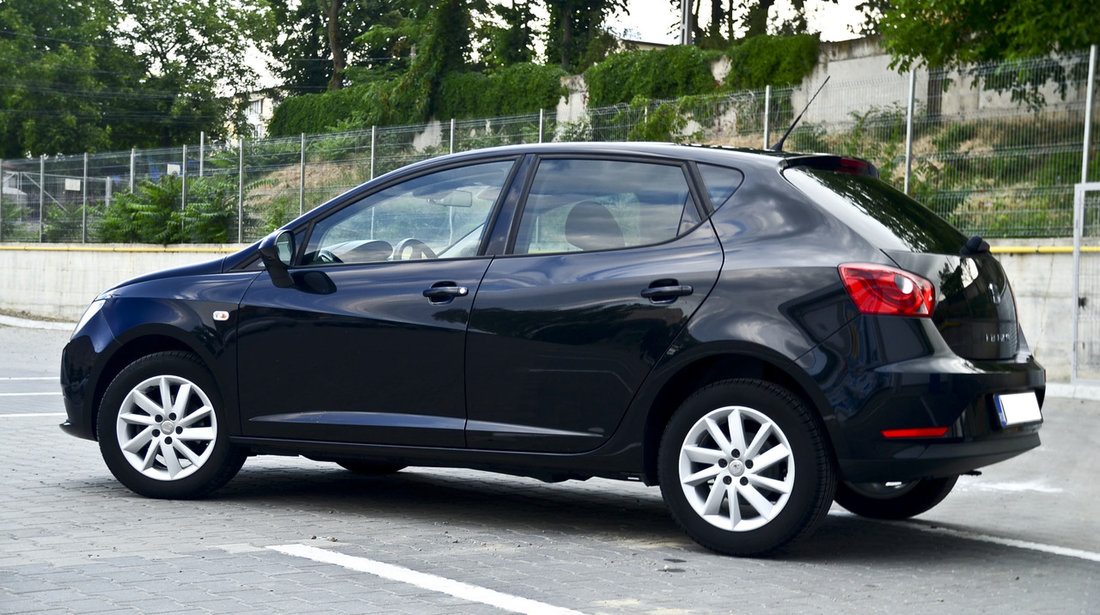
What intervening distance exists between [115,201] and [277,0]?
148ft

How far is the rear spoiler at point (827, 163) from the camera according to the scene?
19.7 ft

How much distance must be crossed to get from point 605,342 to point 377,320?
1131 mm

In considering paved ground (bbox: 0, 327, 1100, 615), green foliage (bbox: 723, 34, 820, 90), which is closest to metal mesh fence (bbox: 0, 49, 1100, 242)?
paved ground (bbox: 0, 327, 1100, 615)

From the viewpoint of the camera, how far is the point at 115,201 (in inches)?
1145

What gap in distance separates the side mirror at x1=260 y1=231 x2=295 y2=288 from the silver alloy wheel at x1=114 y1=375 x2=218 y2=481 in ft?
2.22

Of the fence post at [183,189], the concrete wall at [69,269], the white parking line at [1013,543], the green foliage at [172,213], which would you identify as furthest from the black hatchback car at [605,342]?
the fence post at [183,189]

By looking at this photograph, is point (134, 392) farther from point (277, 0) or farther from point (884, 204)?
point (277, 0)

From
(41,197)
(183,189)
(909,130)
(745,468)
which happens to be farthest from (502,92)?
(745,468)

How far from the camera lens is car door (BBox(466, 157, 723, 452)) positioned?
5.75 meters

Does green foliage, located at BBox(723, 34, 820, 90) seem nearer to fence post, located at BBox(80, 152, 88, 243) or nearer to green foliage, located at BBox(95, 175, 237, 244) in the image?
green foliage, located at BBox(95, 175, 237, 244)

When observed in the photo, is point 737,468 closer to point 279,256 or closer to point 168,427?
point 279,256

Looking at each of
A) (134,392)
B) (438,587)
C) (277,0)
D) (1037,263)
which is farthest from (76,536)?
(277,0)

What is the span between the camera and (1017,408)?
5.69 meters

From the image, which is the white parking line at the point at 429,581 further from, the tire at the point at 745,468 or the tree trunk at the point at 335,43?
the tree trunk at the point at 335,43
